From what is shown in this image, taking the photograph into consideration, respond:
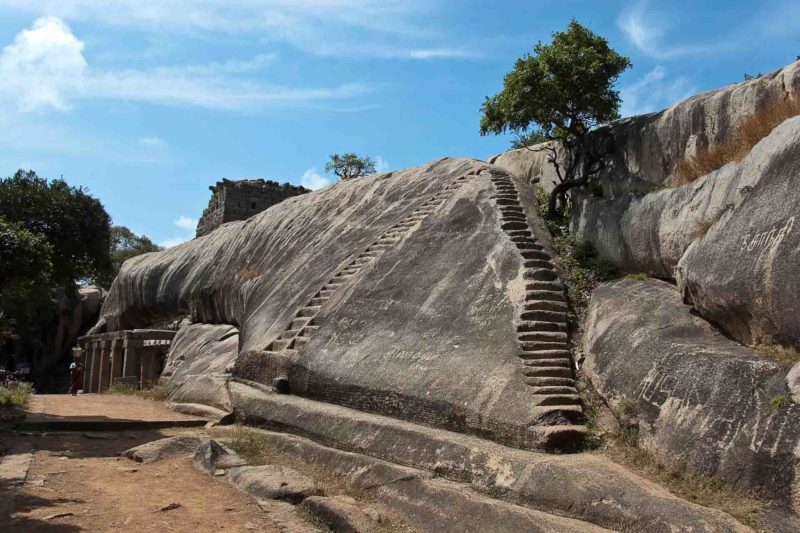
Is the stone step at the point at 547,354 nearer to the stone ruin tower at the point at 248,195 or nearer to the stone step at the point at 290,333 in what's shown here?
the stone step at the point at 290,333

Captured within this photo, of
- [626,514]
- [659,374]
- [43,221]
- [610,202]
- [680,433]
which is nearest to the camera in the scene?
[626,514]

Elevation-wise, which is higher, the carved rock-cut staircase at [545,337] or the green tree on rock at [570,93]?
the green tree on rock at [570,93]

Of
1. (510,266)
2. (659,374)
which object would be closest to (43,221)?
(510,266)

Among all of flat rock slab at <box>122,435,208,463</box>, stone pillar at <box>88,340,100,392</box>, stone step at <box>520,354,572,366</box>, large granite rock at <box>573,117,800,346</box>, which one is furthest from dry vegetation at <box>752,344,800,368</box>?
stone pillar at <box>88,340,100,392</box>

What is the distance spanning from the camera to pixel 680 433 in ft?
20.6

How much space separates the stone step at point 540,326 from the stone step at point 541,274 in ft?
2.79

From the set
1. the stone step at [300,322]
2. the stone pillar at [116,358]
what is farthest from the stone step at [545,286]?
the stone pillar at [116,358]

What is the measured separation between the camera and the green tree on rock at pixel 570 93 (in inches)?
461

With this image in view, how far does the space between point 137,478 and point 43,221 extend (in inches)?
302

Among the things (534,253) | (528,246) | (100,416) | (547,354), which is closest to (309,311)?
(100,416)

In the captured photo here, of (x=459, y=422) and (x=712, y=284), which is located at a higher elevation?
(x=712, y=284)

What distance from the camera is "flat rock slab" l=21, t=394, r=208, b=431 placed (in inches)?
445

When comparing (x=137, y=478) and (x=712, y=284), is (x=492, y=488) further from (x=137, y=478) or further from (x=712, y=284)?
(x=137, y=478)

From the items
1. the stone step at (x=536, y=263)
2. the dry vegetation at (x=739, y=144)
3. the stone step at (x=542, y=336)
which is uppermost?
the dry vegetation at (x=739, y=144)
